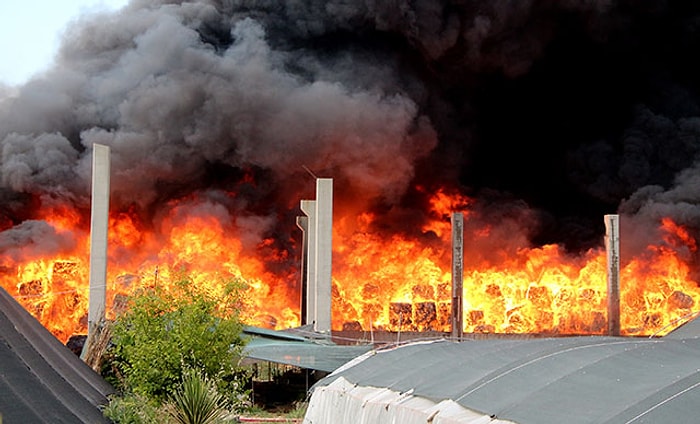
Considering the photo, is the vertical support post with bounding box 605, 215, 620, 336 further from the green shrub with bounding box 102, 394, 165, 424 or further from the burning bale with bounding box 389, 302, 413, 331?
the green shrub with bounding box 102, 394, 165, 424

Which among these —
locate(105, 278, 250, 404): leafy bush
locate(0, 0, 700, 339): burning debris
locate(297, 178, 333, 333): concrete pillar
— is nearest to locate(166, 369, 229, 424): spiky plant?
locate(105, 278, 250, 404): leafy bush

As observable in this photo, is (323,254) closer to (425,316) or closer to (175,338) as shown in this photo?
(175,338)

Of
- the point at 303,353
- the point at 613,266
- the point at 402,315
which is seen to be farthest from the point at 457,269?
the point at 402,315

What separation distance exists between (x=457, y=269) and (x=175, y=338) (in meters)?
12.6

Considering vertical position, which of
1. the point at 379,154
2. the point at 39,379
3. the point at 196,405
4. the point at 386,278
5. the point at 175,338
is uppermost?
the point at 379,154

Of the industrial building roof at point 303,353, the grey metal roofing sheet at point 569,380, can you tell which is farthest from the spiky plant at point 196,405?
the industrial building roof at point 303,353

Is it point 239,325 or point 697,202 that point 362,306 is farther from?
point 239,325

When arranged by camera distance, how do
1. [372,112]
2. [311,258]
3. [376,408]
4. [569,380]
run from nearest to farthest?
[569,380] < [376,408] < [311,258] < [372,112]

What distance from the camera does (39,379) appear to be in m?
11.8

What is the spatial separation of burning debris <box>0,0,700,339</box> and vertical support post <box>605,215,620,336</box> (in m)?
6.85

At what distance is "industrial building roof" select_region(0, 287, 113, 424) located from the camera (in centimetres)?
1004

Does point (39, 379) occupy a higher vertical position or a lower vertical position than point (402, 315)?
lower

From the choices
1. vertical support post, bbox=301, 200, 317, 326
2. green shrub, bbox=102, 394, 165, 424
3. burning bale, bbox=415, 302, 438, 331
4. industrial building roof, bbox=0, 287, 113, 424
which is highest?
vertical support post, bbox=301, 200, 317, 326

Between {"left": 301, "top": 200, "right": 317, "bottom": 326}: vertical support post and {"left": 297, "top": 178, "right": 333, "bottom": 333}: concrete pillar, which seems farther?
{"left": 301, "top": 200, "right": 317, "bottom": 326}: vertical support post
